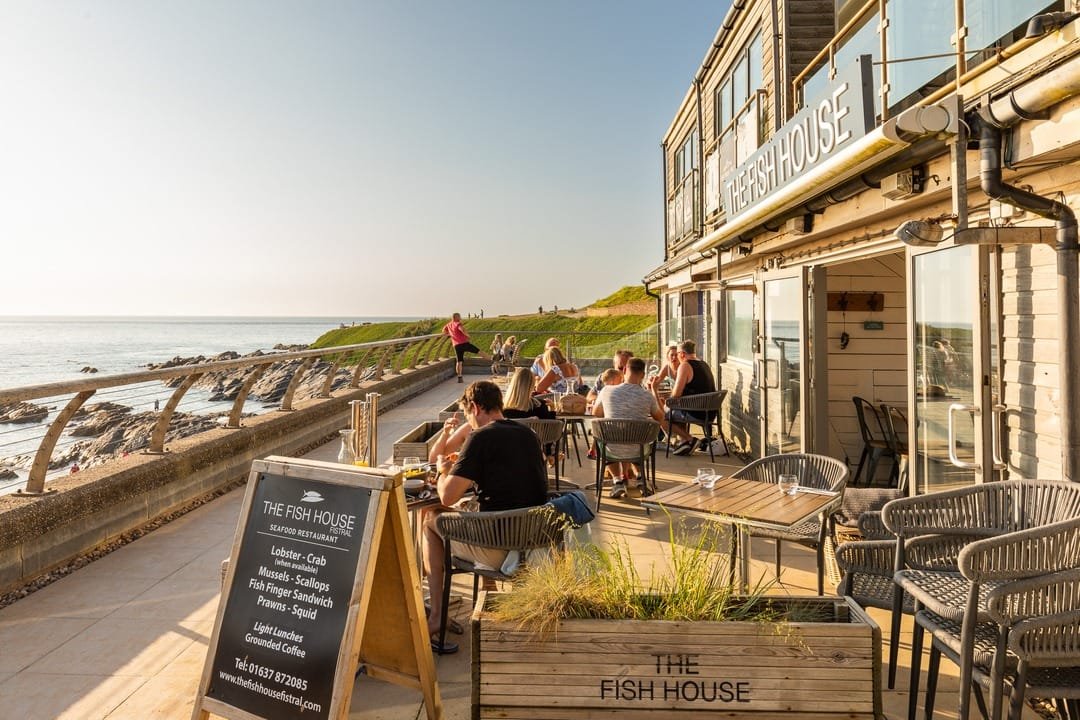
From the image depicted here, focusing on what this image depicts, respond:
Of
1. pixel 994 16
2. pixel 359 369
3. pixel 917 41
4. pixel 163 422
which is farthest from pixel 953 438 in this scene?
pixel 359 369

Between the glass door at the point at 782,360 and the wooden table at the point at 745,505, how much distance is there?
3.14m

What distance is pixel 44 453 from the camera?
4465 millimetres

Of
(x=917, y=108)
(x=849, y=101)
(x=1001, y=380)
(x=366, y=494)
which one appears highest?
(x=849, y=101)

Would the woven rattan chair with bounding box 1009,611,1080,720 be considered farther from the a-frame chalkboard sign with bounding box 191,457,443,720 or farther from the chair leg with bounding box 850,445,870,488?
the chair leg with bounding box 850,445,870,488

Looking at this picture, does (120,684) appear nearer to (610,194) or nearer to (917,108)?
(917,108)

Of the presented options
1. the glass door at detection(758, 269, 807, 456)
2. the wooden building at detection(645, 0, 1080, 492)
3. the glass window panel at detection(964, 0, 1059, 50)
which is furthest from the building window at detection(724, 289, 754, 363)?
the glass window panel at detection(964, 0, 1059, 50)

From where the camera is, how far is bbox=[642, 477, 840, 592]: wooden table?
3.39m

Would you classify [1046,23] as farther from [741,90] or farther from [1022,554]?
[741,90]

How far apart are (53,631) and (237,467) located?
3.55 meters

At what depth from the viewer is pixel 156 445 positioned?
6.04 metres

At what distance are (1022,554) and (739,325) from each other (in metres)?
7.66

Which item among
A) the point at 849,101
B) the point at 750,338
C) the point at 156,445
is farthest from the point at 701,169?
the point at 156,445

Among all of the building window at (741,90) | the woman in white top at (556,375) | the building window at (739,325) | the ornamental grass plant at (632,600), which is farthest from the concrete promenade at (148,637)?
the building window at (741,90)

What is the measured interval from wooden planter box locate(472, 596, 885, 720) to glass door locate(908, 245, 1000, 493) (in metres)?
2.13
